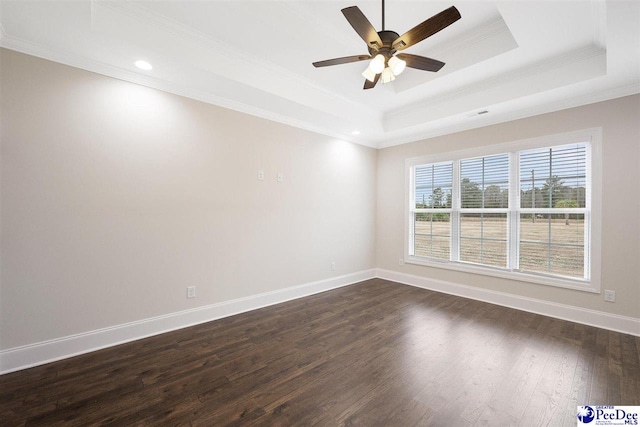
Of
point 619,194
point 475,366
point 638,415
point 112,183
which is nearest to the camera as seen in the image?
point 638,415

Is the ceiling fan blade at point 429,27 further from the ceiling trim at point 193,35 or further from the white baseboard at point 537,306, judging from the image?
the white baseboard at point 537,306

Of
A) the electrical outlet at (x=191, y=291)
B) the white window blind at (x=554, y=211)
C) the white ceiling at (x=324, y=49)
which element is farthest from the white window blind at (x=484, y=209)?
the electrical outlet at (x=191, y=291)

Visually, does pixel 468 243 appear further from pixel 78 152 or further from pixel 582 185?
pixel 78 152

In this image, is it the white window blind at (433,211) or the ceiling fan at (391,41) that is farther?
the white window blind at (433,211)

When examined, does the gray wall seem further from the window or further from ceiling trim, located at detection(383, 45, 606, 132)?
the window

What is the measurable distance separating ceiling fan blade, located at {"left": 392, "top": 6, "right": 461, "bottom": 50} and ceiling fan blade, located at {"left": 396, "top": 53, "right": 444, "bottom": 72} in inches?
4.5

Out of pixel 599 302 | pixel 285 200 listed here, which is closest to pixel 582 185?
pixel 599 302

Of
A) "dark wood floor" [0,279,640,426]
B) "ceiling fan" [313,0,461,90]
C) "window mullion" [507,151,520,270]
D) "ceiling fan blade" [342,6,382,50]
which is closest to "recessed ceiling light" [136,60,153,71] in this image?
"ceiling fan" [313,0,461,90]

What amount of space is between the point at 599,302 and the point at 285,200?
4.11 metres

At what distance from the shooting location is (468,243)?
431 cm

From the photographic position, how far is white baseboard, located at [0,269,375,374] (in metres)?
2.22

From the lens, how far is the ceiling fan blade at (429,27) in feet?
5.51

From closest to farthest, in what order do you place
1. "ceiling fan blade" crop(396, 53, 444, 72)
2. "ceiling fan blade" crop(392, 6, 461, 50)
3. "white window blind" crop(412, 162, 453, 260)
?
1. "ceiling fan blade" crop(392, 6, 461, 50)
2. "ceiling fan blade" crop(396, 53, 444, 72)
3. "white window blind" crop(412, 162, 453, 260)

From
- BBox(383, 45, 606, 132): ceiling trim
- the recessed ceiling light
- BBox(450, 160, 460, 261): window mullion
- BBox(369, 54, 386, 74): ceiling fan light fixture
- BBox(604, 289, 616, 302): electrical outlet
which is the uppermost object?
BBox(383, 45, 606, 132): ceiling trim
